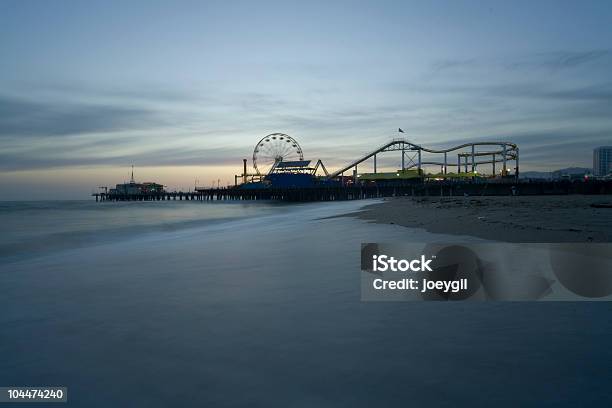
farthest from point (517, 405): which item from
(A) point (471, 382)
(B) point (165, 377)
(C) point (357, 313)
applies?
(B) point (165, 377)

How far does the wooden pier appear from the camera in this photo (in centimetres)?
6894

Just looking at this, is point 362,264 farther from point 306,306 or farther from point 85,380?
point 85,380

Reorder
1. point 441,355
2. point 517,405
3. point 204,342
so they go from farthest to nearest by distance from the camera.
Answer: point 204,342
point 441,355
point 517,405

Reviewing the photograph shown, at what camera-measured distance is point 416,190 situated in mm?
92125

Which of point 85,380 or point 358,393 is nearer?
point 358,393

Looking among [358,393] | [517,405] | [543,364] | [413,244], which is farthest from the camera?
[413,244]

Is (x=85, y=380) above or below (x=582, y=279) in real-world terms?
below

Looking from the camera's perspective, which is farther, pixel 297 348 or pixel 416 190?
pixel 416 190

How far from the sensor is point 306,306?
6.18 m

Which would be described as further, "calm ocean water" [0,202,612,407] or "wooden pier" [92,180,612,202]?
"wooden pier" [92,180,612,202]

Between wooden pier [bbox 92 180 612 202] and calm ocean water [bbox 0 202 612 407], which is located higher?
wooden pier [bbox 92 180 612 202]

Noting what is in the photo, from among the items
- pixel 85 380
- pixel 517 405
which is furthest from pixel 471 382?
pixel 85 380

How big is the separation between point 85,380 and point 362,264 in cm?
608

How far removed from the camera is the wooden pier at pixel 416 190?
6894cm
